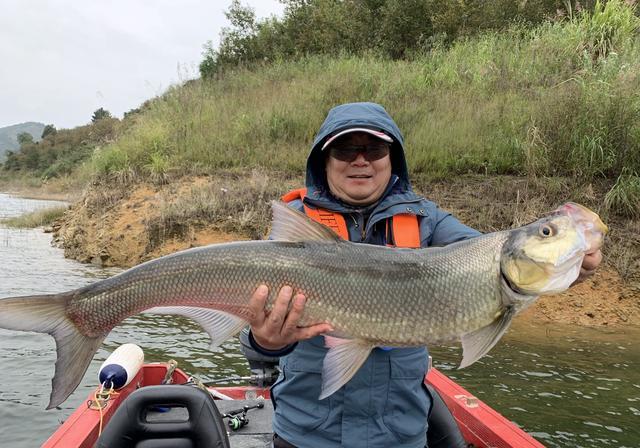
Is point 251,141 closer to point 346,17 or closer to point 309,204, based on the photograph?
point 346,17

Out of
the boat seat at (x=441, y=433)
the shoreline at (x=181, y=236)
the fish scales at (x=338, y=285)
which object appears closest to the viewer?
the fish scales at (x=338, y=285)

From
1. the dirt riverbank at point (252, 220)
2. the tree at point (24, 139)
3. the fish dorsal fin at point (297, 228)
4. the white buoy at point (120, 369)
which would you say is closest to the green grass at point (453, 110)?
the dirt riverbank at point (252, 220)

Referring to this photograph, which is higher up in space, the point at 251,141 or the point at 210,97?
the point at 210,97

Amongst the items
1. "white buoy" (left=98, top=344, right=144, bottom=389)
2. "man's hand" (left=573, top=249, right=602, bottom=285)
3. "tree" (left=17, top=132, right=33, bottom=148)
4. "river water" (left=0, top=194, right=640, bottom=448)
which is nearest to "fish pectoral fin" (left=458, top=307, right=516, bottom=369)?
"man's hand" (left=573, top=249, right=602, bottom=285)

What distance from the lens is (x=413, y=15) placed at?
19312mm

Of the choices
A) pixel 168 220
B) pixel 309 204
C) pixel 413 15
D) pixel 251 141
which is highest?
pixel 413 15

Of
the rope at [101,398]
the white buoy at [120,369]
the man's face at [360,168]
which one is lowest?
the rope at [101,398]

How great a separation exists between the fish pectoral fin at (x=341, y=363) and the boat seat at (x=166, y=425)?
3.17 feet

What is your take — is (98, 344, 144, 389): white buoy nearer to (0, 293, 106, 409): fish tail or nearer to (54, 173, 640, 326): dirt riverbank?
(0, 293, 106, 409): fish tail

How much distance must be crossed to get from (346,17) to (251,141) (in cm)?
1006

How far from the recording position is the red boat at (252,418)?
3662 millimetres

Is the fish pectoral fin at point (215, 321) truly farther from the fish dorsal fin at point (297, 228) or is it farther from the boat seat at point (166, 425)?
the boat seat at point (166, 425)

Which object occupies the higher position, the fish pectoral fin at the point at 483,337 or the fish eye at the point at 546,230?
the fish eye at the point at 546,230

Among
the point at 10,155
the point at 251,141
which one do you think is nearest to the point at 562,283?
the point at 251,141
